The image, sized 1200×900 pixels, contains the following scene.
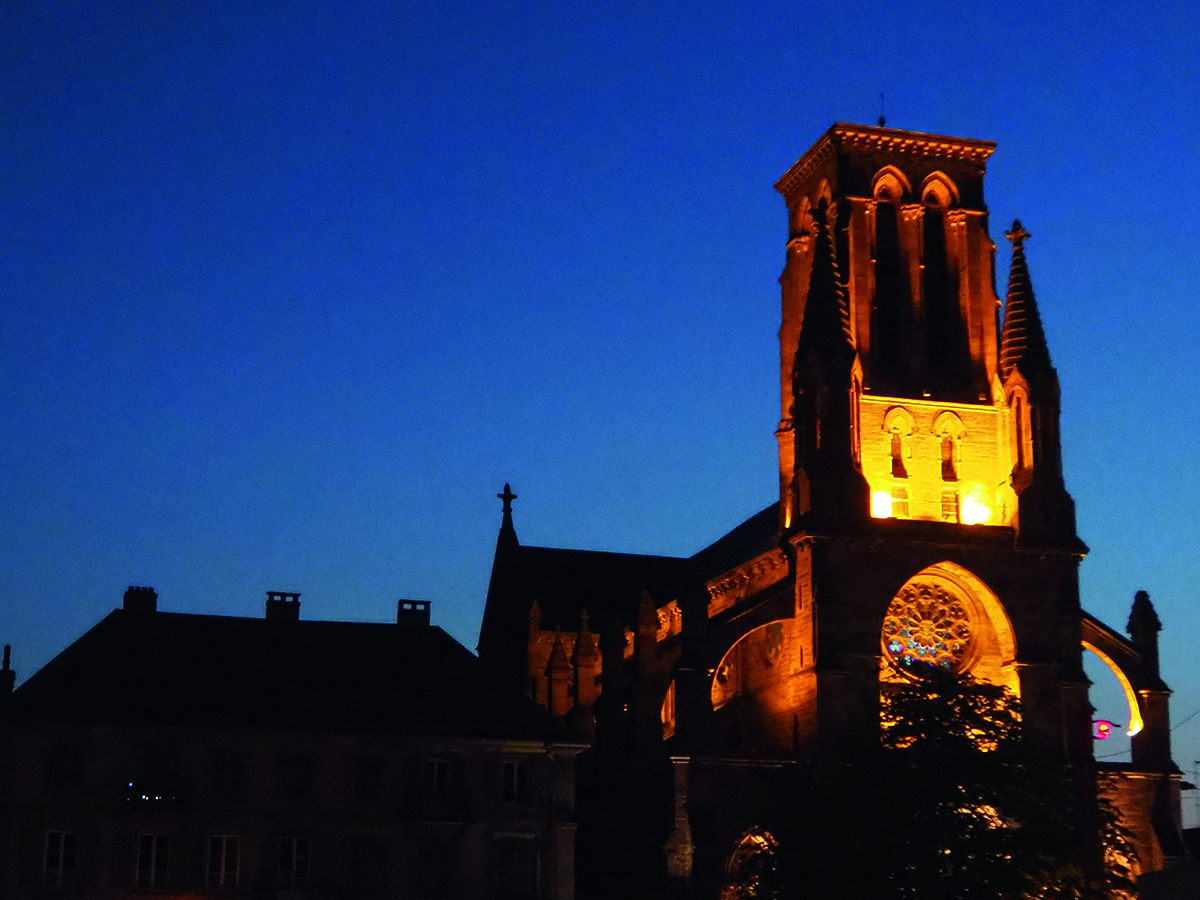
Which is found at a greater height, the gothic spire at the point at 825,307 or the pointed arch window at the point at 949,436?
the gothic spire at the point at 825,307

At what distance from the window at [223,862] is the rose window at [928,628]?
2411 centimetres

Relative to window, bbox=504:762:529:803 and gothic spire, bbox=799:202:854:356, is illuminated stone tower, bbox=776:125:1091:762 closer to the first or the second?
gothic spire, bbox=799:202:854:356

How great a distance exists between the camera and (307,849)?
2440 inches

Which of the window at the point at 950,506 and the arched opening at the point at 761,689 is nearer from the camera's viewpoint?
the arched opening at the point at 761,689

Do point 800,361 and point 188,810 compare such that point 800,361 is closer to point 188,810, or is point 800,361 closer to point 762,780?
point 762,780

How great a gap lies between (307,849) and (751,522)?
110 ft

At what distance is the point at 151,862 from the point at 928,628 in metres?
28.7

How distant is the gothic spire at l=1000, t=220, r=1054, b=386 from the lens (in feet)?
240

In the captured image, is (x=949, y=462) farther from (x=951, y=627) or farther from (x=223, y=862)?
(x=223, y=862)

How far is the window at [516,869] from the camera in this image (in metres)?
63.0

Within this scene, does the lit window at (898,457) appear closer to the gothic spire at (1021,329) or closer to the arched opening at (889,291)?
the arched opening at (889,291)

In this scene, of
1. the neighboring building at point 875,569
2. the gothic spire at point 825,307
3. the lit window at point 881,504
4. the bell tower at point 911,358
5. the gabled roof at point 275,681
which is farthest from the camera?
the gothic spire at point 825,307

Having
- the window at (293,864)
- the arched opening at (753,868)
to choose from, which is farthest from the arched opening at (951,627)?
the window at (293,864)

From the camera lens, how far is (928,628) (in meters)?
71.0
